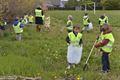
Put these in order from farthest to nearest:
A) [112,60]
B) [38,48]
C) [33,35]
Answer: [33,35] < [38,48] < [112,60]

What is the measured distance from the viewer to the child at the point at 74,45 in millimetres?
12984

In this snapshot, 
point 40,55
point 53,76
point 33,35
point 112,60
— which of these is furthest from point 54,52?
point 33,35

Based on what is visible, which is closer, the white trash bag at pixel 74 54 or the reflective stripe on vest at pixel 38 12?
the white trash bag at pixel 74 54

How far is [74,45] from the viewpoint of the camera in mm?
13078

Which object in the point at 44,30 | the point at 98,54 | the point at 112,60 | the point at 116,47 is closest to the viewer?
the point at 112,60

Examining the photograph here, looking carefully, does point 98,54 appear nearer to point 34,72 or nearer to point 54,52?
point 54,52

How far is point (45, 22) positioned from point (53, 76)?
49.9 ft

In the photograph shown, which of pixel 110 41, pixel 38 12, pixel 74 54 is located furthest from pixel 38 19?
pixel 110 41

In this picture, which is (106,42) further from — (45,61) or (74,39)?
(45,61)

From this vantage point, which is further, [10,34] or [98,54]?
[10,34]

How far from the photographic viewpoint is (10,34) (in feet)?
73.9

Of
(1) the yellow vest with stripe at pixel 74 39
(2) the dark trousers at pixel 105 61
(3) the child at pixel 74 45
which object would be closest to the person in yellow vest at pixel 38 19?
(3) the child at pixel 74 45

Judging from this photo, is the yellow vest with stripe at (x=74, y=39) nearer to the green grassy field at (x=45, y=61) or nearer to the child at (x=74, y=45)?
the child at (x=74, y=45)

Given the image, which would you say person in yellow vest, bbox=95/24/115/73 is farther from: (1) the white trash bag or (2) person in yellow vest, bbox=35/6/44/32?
(2) person in yellow vest, bbox=35/6/44/32
